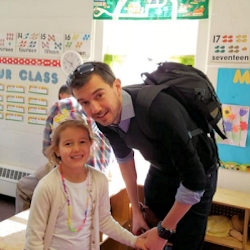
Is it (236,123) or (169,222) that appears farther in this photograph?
(236,123)

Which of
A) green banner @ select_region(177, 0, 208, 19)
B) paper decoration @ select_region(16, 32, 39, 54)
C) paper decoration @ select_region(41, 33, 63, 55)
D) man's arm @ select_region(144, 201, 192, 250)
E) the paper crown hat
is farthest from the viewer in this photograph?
paper decoration @ select_region(16, 32, 39, 54)

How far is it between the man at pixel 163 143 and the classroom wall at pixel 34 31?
1808mm

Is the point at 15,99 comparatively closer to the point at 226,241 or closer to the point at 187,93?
the point at 226,241

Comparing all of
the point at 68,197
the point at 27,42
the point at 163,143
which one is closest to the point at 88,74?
the point at 163,143

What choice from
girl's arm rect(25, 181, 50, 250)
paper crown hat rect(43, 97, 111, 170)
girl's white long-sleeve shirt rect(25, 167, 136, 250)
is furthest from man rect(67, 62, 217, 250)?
girl's arm rect(25, 181, 50, 250)

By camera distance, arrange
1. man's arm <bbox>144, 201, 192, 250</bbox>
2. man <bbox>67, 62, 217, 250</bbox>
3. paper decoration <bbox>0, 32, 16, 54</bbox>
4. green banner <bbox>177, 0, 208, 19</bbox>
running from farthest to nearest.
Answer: paper decoration <bbox>0, 32, 16, 54</bbox> → green banner <bbox>177, 0, 208, 19</bbox> → man's arm <bbox>144, 201, 192, 250</bbox> → man <bbox>67, 62, 217, 250</bbox>

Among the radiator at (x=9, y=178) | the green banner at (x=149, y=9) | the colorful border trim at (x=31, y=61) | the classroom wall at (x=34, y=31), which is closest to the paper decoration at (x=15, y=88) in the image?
the classroom wall at (x=34, y=31)

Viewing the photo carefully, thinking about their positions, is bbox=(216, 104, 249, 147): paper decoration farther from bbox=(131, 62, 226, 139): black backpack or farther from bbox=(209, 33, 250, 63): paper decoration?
bbox=(131, 62, 226, 139): black backpack

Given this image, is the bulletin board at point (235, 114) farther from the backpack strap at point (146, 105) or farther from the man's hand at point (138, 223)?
the backpack strap at point (146, 105)

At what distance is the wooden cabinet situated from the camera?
76.2 inches

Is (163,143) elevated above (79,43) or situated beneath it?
situated beneath

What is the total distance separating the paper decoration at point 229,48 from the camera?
220 cm

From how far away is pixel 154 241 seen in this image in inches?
47.4

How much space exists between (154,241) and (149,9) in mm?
1946
